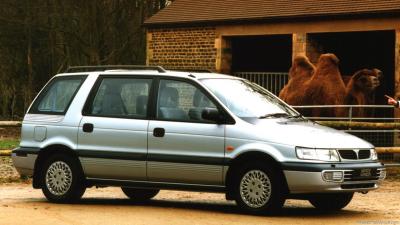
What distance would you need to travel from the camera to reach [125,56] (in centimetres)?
4106

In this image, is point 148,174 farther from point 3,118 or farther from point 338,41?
point 3,118

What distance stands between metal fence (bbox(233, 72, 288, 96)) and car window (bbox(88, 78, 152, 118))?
53.8ft

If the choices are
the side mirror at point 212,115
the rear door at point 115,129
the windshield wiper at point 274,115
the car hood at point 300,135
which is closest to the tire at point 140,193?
the rear door at point 115,129

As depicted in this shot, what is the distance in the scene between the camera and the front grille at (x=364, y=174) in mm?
11145

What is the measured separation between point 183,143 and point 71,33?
27.2m

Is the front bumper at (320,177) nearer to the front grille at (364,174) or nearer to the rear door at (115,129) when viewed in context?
the front grille at (364,174)

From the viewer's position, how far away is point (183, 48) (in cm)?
3209

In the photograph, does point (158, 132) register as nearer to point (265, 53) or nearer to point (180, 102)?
point (180, 102)

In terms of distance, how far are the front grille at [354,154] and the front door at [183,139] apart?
1373 mm

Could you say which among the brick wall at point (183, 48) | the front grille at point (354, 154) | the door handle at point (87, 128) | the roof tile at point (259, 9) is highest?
the roof tile at point (259, 9)

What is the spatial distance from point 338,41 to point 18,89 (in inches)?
770

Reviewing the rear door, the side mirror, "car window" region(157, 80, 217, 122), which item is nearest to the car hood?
the side mirror

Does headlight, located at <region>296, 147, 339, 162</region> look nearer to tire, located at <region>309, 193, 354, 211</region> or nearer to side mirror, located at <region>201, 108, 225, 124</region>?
side mirror, located at <region>201, 108, 225, 124</region>

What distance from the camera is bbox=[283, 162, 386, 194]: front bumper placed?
11.0m
